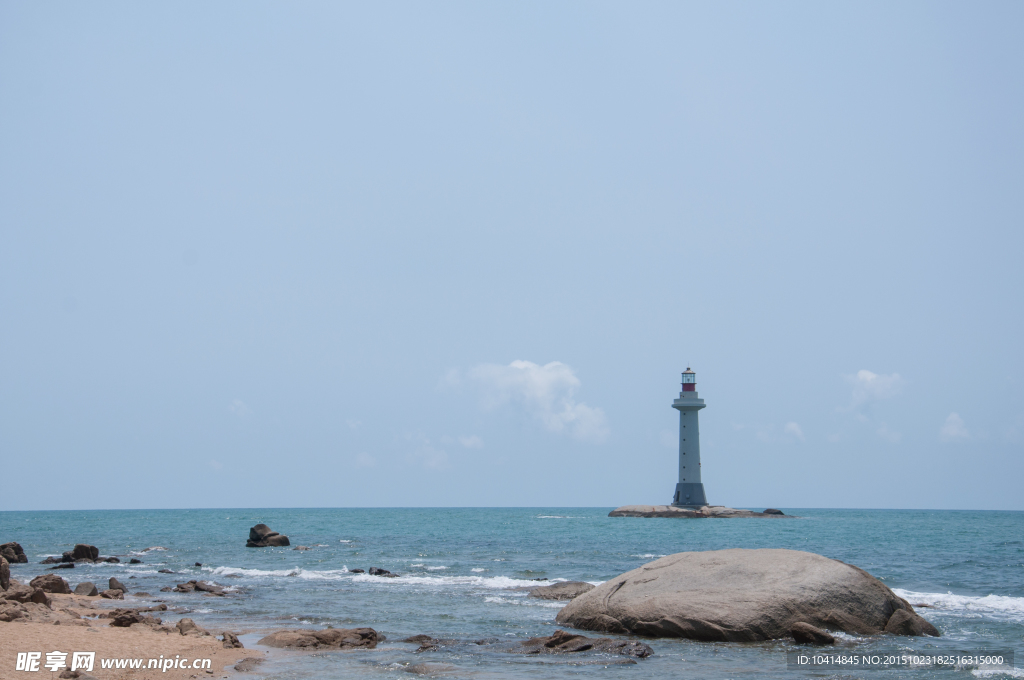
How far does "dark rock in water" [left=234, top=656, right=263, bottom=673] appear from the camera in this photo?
12672mm

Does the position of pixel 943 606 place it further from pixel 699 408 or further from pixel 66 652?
pixel 699 408

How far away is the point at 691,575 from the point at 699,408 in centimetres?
5985

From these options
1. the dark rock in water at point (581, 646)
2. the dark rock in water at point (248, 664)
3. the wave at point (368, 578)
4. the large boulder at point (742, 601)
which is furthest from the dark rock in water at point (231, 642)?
the wave at point (368, 578)

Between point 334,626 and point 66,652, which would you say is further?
point 334,626

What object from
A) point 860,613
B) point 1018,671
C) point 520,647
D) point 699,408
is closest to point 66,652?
point 520,647

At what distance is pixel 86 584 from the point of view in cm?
2358

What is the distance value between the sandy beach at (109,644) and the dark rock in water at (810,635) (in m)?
9.77

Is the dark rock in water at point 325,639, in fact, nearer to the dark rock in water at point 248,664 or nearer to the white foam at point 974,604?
the dark rock in water at point 248,664

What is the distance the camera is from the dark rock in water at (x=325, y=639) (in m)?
15.2

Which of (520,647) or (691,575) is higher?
(691,575)

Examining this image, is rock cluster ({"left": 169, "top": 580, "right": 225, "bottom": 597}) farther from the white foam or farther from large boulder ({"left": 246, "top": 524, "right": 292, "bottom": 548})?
large boulder ({"left": 246, "top": 524, "right": 292, "bottom": 548})

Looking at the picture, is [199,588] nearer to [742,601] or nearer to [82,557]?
[82,557]

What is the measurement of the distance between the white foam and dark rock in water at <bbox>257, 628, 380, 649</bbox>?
44.1ft

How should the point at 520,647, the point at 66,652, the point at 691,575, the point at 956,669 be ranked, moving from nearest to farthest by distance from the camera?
the point at 66,652
the point at 956,669
the point at 520,647
the point at 691,575
